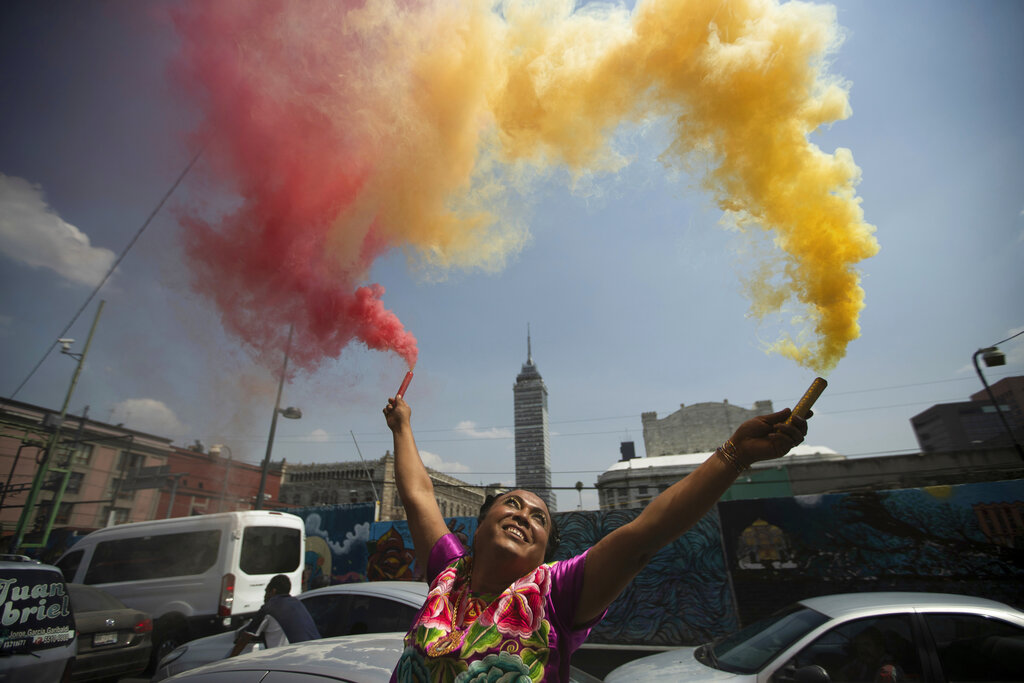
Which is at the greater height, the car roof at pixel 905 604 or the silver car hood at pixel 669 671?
the car roof at pixel 905 604

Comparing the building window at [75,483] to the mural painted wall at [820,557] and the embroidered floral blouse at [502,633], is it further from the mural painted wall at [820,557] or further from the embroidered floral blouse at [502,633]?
the embroidered floral blouse at [502,633]

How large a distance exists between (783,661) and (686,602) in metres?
8.15

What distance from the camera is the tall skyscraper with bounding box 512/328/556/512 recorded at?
11962cm

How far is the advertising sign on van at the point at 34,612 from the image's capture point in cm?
401

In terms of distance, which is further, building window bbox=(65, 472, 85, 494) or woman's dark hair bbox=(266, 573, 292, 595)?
building window bbox=(65, 472, 85, 494)

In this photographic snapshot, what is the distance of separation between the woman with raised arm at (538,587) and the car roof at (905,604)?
352cm

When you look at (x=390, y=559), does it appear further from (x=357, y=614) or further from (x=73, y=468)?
(x=73, y=468)

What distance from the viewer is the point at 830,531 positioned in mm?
10547

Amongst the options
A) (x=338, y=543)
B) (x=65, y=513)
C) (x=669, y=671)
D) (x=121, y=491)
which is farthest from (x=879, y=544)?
(x=65, y=513)

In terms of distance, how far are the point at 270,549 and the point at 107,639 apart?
8.60 feet

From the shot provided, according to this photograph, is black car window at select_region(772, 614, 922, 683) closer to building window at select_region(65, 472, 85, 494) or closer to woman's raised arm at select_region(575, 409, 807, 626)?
woman's raised arm at select_region(575, 409, 807, 626)

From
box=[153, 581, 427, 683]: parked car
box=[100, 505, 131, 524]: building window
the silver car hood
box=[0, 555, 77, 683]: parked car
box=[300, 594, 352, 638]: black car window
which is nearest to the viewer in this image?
the silver car hood

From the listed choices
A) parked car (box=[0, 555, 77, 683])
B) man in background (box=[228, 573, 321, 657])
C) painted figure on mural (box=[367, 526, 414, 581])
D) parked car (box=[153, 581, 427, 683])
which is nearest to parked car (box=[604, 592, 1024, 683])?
parked car (box=[153, 581, 427, 683])

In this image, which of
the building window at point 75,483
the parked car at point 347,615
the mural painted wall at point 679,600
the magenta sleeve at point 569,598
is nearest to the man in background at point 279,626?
the parked car at point 347,615
